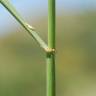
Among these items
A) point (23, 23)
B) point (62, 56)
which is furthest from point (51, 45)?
point (62, 56)

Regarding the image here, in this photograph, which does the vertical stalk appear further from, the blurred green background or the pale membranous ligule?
the blurred green background

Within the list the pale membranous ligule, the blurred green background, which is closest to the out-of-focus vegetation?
the blurred green background

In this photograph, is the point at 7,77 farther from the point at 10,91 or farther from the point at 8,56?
the point at 8,56

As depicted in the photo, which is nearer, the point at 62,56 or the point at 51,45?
the point at 51,45

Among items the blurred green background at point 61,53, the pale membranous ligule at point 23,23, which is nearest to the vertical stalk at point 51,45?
the pale membranous ligule at point 23,23

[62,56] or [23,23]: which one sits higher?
[23,23]

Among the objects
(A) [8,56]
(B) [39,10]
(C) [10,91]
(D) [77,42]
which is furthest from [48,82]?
(B) [39,10]

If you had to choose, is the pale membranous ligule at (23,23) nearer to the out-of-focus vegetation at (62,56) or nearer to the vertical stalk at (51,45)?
the vertical stalk at (51,45)

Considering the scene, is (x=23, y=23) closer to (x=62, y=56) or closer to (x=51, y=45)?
(x=51, y=45)
